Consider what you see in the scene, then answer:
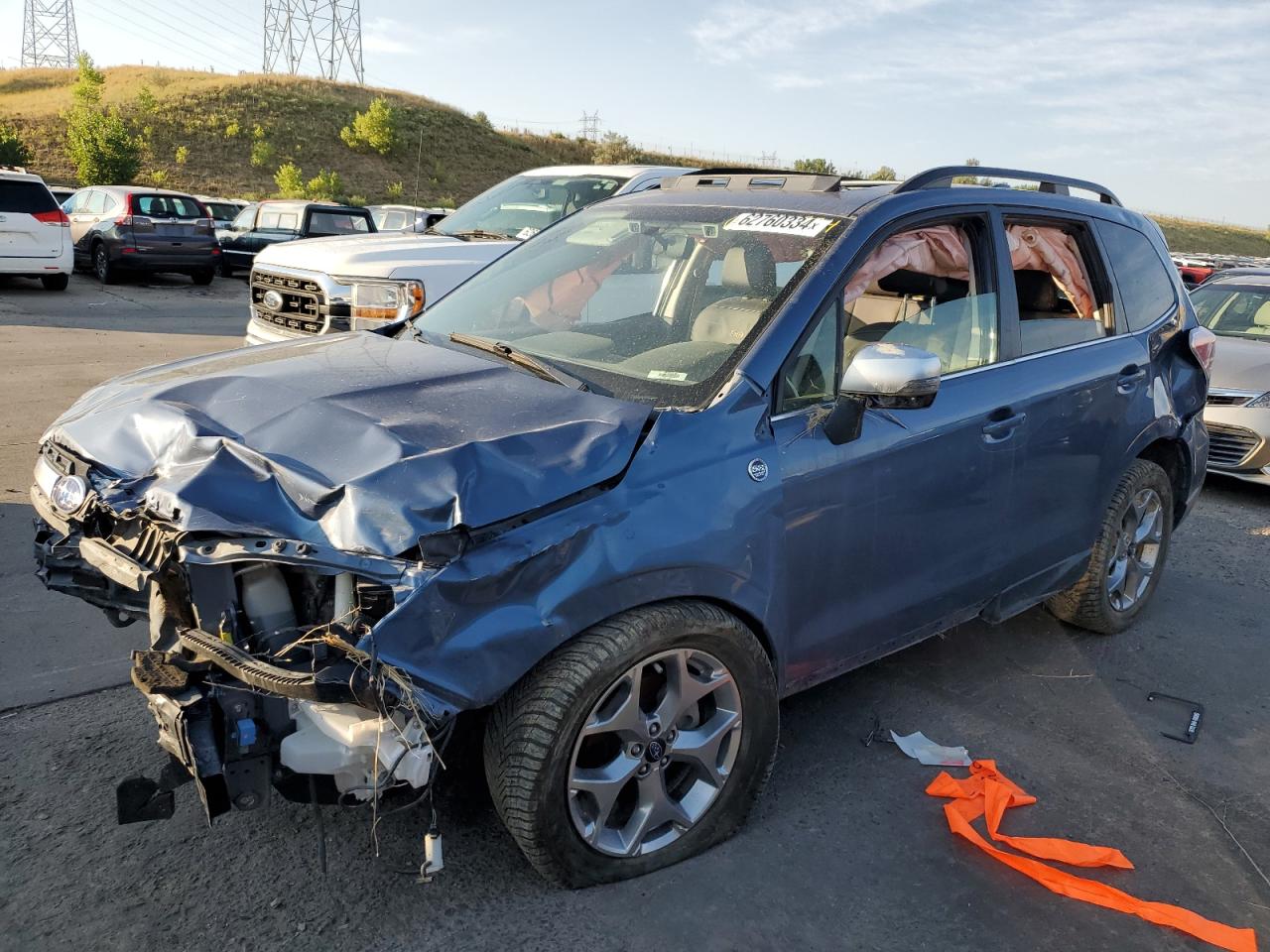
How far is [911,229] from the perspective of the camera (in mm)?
3588

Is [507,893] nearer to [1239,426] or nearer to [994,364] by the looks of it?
[994,364]

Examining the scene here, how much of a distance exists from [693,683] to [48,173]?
5098 centimetres

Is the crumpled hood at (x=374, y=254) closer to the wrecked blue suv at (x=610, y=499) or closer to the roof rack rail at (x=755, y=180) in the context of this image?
the roof rack rail at (x=755, y=180)

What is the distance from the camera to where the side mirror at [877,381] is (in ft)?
9.84

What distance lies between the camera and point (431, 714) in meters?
2.33

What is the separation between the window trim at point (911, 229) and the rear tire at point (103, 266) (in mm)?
18685

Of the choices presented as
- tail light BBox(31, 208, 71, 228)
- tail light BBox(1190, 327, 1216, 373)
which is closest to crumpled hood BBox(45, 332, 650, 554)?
tail light BBox(1190, 327, 1216, 373)

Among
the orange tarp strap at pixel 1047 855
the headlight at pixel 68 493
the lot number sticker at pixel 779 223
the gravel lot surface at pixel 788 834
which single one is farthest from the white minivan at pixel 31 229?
the orange tarp strap at pixel 1047 855

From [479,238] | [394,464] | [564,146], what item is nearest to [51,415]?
[479,238]

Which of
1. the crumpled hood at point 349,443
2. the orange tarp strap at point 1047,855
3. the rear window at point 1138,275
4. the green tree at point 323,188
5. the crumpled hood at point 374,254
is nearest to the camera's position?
the crumpled hood at point 349,443

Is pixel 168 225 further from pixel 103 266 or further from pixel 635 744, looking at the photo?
pixel 635 744

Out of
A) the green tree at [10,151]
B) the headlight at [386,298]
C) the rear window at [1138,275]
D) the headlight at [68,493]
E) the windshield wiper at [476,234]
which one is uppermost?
the green tree at [10,151]

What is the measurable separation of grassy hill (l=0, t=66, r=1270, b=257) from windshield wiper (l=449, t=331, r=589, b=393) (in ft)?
149

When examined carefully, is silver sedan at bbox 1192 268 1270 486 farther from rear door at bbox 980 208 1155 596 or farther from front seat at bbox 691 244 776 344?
front seat at bbox 691 244 776 344
